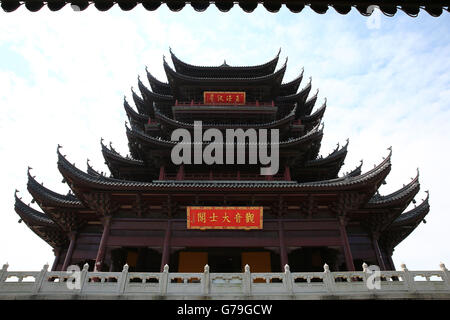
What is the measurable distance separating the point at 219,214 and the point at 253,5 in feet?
28.2

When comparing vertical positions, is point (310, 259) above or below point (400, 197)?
below

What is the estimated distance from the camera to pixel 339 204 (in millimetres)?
12781

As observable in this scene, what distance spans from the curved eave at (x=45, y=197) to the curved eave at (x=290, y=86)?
49.1 ft

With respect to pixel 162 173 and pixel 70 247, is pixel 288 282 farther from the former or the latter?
pixel 70 247

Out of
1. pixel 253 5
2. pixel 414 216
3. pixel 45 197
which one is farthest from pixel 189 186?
pixel 414 216

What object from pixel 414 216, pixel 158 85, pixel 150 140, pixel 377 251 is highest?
pixel 158 85

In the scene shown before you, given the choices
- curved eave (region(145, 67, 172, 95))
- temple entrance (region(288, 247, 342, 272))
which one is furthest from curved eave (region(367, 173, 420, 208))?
curved eave (region(145, 67, 172, 95))

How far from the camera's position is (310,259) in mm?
13539

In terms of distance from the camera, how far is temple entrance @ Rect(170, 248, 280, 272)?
1301cm

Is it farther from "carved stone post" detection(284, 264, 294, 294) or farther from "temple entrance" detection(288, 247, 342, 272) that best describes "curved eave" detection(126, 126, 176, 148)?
"carved stone post" detection(284, 264, 294, 294)

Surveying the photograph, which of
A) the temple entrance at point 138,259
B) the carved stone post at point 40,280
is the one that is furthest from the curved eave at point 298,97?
the carved stone post at point 40,280

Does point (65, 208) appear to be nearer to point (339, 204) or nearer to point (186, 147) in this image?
point (186, 147)

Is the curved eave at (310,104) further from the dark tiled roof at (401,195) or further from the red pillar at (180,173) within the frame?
the red pillar at (180,173)

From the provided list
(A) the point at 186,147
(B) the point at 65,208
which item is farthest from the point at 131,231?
(A) the point at 186,147
